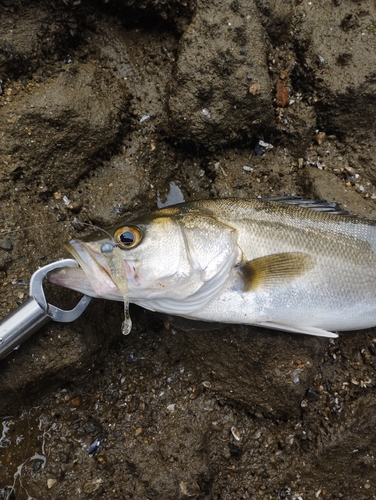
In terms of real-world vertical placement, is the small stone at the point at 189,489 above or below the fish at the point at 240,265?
below

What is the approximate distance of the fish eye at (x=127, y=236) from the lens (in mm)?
2643

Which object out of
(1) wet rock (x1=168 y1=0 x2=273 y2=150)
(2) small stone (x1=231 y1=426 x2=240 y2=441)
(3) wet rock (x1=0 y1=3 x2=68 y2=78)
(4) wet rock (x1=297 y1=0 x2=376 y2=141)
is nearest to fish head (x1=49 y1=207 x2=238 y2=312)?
(1) wet rock (x1=168 y1=0 x2=273 y2=150)

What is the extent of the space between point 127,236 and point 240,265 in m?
0.77

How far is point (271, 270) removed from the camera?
2760 mm

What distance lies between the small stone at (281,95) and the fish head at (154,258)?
4.32ft

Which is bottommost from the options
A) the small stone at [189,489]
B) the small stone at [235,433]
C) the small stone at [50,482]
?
the small stone at [189,489]

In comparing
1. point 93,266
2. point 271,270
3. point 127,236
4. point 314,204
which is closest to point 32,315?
point 93,266

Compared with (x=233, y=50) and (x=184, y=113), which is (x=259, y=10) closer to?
(x=233, y=50)

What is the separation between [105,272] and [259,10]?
2.42m

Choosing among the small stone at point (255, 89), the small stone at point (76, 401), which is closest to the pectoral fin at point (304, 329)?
the small stone at point (76, 401)

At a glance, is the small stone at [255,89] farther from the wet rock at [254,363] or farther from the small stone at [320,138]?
the wet rock at [254,363]

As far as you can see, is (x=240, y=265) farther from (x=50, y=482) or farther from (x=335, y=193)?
(x=50, y=482)

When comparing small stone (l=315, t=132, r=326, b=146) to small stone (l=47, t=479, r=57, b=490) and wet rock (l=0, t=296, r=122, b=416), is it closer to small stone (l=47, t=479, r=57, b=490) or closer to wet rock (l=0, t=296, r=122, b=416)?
wet rock (l=0, t=296, r=122, b=416)

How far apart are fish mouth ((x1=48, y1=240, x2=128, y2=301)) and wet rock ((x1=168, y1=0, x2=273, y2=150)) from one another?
1311 millimetres
